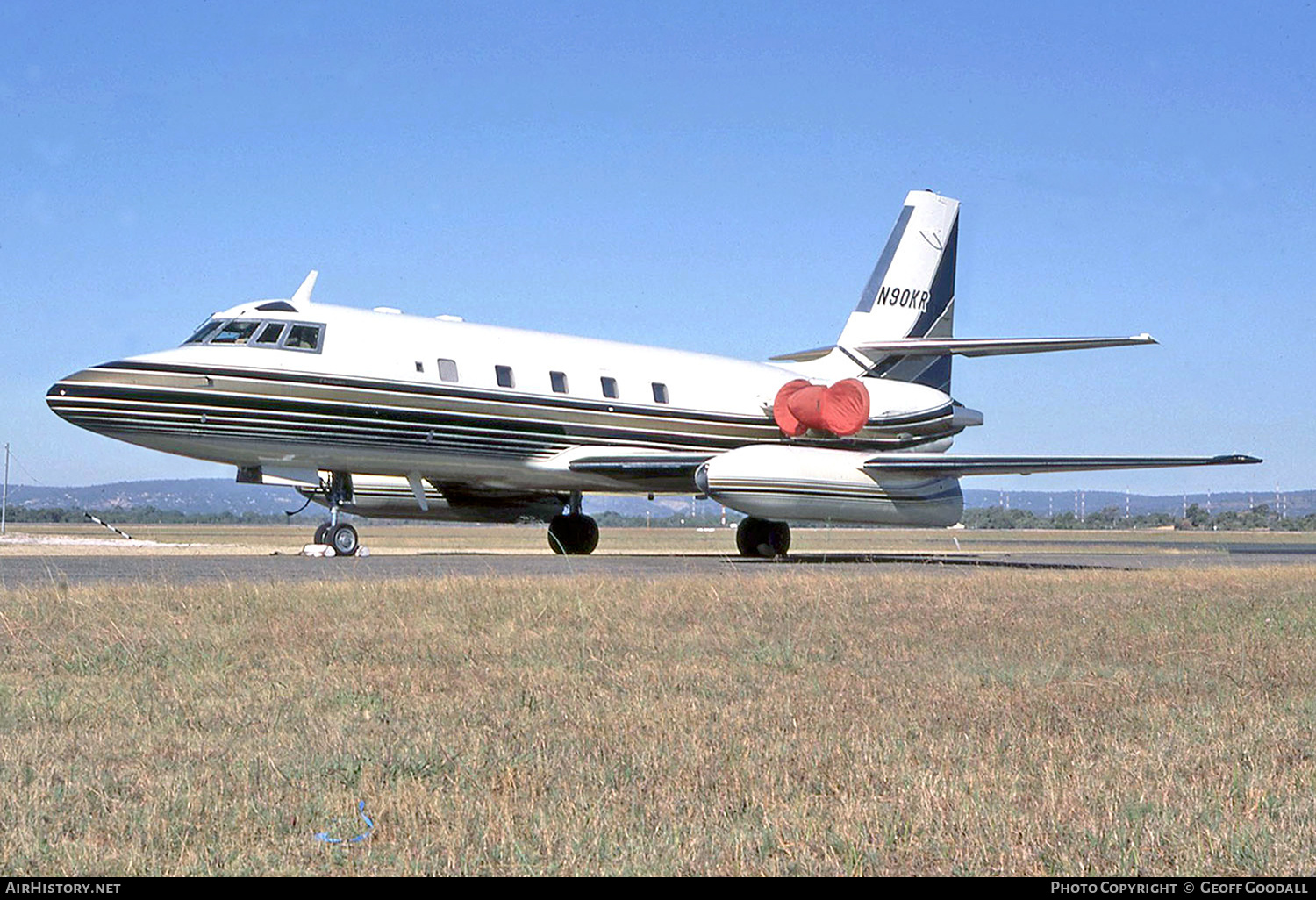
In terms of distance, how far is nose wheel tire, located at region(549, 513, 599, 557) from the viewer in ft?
88.9

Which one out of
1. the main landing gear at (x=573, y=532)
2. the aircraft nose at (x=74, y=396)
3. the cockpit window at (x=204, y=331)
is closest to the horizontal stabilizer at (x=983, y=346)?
the main landing gear at (x=573, y=532)

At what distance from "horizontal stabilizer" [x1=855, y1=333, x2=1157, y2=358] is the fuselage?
4.09 ft

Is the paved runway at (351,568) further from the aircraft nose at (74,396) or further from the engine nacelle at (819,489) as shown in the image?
the aircraft nose at (74,396)

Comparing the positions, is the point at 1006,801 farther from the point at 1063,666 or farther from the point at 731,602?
the point at 731,602

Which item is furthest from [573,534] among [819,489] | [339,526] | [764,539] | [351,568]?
[351,568]

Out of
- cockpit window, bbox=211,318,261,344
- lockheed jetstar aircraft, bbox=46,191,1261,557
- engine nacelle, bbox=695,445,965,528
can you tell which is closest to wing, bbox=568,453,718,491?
lockheed jetstar aircraft, bbox=46,191,1261,557

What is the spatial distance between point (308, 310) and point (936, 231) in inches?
570

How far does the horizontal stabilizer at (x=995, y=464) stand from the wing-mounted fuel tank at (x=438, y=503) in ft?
21.6

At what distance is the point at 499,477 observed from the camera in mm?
24047

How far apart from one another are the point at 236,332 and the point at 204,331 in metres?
0.57

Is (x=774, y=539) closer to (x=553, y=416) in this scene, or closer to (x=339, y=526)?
(x=553, y=416)

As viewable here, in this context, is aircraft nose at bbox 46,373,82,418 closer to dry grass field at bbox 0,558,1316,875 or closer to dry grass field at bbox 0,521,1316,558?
dry grass field at bbox 0,521,1316,558

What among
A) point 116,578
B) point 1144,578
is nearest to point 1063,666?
point 1144,578

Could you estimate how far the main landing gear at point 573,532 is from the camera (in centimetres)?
2711
